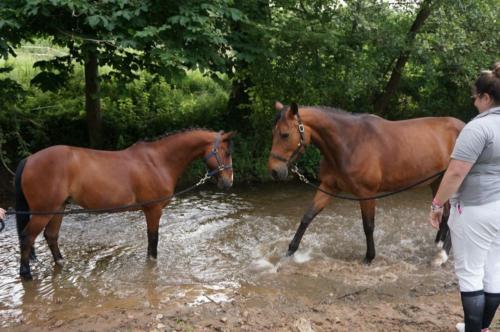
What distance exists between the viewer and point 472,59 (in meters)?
8.94

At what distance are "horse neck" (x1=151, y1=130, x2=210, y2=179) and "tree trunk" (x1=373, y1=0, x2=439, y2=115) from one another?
534 cm

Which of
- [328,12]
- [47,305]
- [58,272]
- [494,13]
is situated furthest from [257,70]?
[47,305]

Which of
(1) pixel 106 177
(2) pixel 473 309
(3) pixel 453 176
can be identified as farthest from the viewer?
(1) pixel 106 177

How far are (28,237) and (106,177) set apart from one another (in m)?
1.05

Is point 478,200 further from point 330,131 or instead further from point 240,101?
point 240,101

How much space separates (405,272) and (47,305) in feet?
13.1

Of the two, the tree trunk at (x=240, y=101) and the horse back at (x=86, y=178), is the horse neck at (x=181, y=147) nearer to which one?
the horse back at (x=86, y=178)

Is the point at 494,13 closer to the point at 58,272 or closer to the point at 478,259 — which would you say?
the point at 478,259

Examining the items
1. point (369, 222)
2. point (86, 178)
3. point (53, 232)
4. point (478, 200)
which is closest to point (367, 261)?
point (369, 222)

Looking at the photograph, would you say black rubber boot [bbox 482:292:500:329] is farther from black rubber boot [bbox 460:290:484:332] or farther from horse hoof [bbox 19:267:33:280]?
horse hoof [bbox 19:267:33:280]

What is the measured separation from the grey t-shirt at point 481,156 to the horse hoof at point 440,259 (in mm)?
2655

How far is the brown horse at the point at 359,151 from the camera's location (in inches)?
199

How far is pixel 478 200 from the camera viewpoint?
3.10 metres

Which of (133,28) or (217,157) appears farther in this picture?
(133,28)
